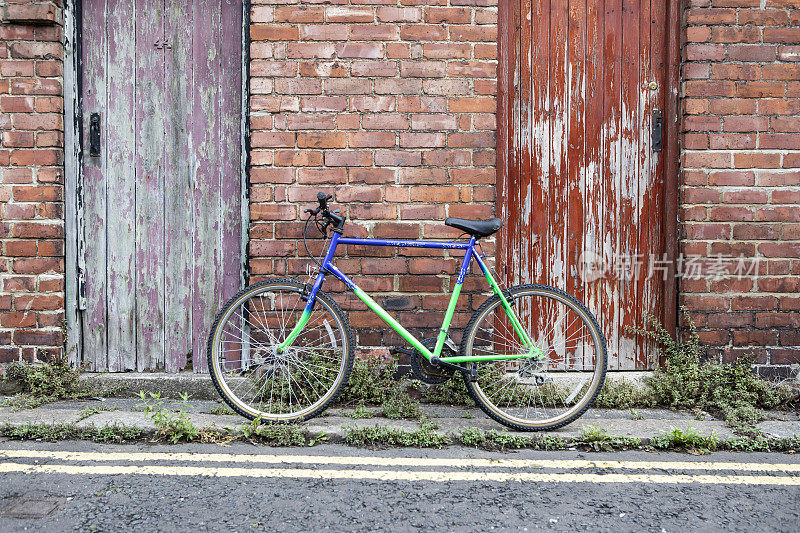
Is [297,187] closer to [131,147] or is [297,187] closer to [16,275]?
[131,147]

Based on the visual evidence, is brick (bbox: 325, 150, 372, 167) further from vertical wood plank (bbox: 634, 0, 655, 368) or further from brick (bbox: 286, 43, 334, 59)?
vertical wood plank (bbox: 634, 0, 655, 368)

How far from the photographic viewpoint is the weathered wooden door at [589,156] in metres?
4.25

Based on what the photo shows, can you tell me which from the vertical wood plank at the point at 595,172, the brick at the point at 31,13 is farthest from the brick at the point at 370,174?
the brick at the point at 31,13

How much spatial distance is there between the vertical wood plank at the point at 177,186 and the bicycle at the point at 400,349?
644mm

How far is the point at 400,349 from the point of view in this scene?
11.8ft

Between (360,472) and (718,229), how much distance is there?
307cm

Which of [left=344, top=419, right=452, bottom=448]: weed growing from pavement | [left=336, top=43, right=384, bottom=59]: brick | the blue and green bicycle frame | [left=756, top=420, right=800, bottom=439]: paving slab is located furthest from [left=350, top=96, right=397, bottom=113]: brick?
Answer: [left=756, top=420, right=800, bottom=439]: paving slab

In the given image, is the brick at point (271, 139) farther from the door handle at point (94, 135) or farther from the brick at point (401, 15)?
the door handle at point (94, 135)

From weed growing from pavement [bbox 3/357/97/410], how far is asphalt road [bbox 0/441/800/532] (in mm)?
871

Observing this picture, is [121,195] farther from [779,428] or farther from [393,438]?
[779,428]

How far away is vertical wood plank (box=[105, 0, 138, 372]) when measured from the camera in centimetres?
420

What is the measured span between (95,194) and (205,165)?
0.84 meters

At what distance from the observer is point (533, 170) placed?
4293mm

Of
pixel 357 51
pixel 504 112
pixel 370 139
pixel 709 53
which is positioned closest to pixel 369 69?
pixel 357 51
